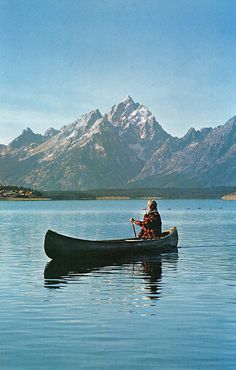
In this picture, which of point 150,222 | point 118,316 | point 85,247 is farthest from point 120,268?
point 118,316

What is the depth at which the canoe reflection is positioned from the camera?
109 ft

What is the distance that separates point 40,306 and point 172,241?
27.3m

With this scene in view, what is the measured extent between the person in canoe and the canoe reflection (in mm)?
1864

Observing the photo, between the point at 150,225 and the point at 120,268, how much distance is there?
25.0ft

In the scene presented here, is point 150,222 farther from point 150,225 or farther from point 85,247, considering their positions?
point 85,247

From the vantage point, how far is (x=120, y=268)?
41031 mm

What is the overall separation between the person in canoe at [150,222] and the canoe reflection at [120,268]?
1.86 meters

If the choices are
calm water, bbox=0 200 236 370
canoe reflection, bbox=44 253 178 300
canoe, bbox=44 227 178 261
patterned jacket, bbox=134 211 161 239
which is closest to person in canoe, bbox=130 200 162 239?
patterned jacket, bbox=134 211 161 239

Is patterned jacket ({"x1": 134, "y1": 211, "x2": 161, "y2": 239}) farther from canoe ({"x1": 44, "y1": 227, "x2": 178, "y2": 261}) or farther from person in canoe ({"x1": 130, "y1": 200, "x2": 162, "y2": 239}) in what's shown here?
canoe ({"x1": 44, "y1": 227, "x2": 178, "y2": 261})

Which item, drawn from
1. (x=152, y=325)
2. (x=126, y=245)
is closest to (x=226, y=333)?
(x=152, y=325)

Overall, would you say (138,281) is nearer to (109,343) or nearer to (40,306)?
(40,306)

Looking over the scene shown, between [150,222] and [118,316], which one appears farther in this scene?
[150,222]

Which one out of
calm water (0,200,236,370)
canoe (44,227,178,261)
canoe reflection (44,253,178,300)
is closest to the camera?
calm water (0,200,236,370)

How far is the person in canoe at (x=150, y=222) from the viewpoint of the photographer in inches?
1808
